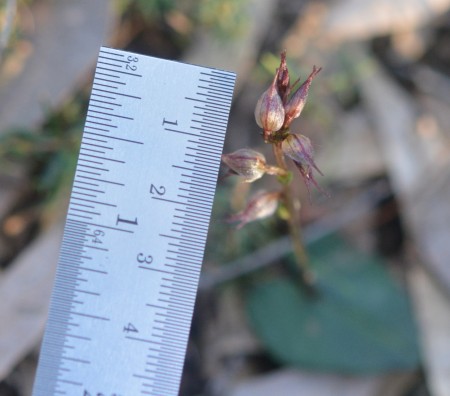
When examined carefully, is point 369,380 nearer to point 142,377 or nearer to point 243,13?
point 142,377

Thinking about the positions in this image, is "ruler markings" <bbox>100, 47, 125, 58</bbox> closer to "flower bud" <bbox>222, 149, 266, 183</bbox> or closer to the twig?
"flower bud" <bbox>222, 149, 266, 183</bbox>

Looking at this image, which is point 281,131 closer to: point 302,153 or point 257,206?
point 302,153

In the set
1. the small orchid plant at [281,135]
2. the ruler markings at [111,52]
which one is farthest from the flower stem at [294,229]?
the ruler markings at [111,52]

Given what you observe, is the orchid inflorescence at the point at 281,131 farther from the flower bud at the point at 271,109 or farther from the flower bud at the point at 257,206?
the flower bud at the point at 257,206

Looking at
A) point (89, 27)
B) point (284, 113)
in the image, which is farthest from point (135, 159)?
point (89, 27)

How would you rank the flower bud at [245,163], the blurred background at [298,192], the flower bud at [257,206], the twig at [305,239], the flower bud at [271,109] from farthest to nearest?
the twig at [305,239]
the blurred background at [298,192]
the flower bud at [257,206]
the flower bud at [245,163]
the flower bud at [271,109]
